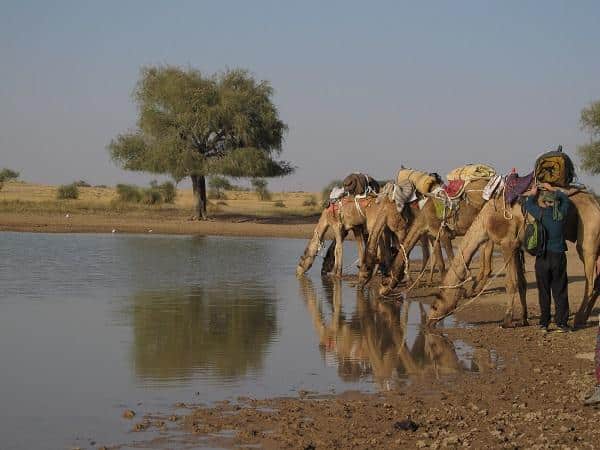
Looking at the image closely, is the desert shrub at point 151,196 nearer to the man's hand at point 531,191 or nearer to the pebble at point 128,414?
the man's hand at point 531,191

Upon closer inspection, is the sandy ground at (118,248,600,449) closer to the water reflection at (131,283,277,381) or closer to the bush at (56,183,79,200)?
the water reflection at (131,283,277,381)

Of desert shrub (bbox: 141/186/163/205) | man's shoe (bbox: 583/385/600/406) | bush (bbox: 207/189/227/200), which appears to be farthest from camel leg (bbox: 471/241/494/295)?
bush (bbox: 207/189/227/200)

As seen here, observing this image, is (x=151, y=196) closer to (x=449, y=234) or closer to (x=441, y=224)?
(x=449, y=234)

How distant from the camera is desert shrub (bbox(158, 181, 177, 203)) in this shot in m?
60.8

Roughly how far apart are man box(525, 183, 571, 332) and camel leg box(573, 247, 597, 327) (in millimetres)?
242

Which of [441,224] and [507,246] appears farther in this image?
[441,224]

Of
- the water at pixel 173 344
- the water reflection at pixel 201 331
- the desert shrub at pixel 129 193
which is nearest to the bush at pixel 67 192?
the desert shrub at pixel 129 193

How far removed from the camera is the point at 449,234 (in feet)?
62.0

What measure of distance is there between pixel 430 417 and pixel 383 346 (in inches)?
167

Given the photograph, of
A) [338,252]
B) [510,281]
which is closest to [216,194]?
[338,252]

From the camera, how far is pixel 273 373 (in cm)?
1089

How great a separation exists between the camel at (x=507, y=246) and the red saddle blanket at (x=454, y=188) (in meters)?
2.83

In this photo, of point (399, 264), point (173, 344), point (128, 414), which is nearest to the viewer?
point (128, 414)

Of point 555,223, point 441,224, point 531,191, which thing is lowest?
point 441,224
